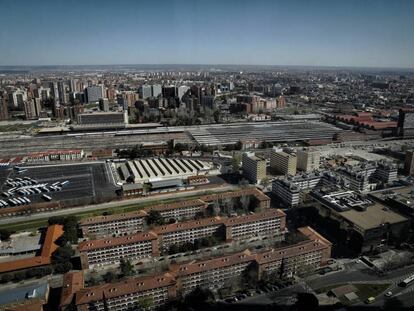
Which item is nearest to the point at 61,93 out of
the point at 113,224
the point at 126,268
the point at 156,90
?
the point at 156,90

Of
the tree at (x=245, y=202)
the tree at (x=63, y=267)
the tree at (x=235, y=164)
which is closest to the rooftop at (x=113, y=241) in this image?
the tree at (x=63, y=267)

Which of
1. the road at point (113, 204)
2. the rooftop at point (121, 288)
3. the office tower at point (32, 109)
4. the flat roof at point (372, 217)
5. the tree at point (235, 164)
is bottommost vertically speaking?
the road at point (113, 204)

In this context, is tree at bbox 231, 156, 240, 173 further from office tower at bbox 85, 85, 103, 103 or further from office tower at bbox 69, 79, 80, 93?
office tower at bbox 69, 79, 80, 93

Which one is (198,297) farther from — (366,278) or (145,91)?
(145,91)

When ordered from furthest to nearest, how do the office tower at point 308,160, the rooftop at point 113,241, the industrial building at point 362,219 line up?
the office tower at point 308,160 → the industrial building at point 362,219 → the rooftop at point 113,241

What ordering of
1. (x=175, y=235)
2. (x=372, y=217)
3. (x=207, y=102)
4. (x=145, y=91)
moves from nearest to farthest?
(x=175, y=235)
(x=372, y=217)
(x=207, y=102)
(x=145, y=91)

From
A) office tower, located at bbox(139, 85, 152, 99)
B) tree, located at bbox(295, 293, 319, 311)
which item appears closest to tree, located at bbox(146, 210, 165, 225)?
tree, located at bbox(295, 293, 319, 311)

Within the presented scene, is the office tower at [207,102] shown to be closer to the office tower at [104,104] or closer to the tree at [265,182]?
the office tower at [104,104]

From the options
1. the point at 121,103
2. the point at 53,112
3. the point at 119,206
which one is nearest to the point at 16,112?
the point at 53,112
